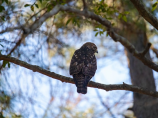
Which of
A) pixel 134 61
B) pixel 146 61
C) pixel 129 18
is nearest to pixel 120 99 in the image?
pixel 134 61

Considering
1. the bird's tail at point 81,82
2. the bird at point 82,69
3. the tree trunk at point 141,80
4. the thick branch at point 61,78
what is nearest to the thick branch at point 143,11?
the thick branch at point 61,78

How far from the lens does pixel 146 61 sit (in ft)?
17.4

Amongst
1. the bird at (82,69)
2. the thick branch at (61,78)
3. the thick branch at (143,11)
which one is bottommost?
the thick branch at (61,78)

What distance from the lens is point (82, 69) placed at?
16.9 ft

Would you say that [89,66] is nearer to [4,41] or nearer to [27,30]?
[4,41]

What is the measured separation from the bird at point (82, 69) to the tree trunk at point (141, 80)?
2294 millimetres

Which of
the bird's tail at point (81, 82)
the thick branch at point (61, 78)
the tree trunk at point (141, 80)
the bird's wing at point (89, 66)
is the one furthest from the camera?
the tree trunk at point (141, 80)

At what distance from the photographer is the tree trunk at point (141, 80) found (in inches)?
275

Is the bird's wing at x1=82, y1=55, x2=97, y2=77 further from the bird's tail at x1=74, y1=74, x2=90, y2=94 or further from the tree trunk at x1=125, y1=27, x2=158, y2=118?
the tree trunk at x1=125, y1=27, x2=158, y2=118

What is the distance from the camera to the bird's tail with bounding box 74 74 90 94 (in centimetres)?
486

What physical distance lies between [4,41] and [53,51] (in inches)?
79.1

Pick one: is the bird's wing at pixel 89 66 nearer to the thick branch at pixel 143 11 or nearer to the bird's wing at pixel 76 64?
the bird's wing at pixel 76 64

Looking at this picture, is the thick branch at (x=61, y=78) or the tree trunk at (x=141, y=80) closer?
the thick branch at (x=61, y=78)

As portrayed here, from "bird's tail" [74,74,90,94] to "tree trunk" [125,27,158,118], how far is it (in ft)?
8.93
